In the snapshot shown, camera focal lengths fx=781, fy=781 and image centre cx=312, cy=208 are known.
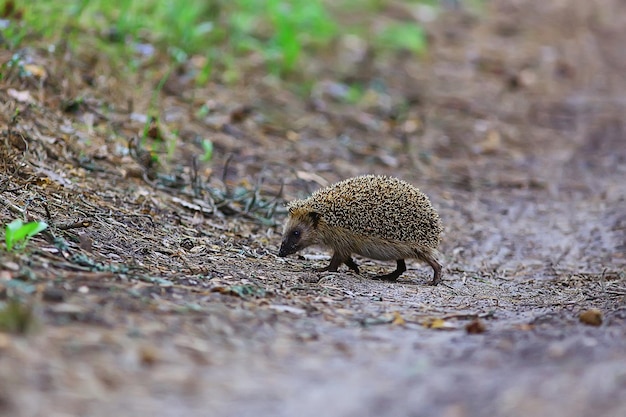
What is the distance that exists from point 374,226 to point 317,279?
870 millimetres

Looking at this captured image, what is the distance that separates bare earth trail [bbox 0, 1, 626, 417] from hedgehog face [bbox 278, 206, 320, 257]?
0.21 m

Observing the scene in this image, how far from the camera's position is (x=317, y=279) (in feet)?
20.2

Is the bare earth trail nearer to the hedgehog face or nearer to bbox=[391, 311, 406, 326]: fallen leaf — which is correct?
bbox=[391, 311, 406, 326]: fallen leaf

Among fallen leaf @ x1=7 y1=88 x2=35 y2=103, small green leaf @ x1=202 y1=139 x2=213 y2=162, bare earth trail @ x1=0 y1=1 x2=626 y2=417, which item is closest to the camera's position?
bare earth trail @ x1=0 y1=1 x2=626 y2=417

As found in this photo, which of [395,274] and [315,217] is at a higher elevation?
[315,217]

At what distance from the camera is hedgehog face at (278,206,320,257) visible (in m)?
6.95

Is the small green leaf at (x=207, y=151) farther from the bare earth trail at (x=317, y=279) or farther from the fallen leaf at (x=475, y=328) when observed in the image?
the fallen leaf at (x=475, y=328)

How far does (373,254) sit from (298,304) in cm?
172

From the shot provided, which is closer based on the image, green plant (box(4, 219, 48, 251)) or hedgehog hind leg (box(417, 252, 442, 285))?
green plant (box(4, 219, 48, 251))

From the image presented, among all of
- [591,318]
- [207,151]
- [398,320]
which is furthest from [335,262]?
[207,151]

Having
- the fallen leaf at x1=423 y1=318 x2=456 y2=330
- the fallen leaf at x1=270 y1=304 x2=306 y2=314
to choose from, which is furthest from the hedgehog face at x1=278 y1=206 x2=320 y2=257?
the fallen leaf at x1=423 y1=318 x2=456 y2=330

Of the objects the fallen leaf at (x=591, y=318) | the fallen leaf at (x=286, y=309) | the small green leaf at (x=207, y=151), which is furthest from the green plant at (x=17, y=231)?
the small green leaf at (x=207, y=151)

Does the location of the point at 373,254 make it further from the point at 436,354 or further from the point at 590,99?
the point at 590,99

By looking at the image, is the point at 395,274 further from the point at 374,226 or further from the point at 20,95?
the point at 20,95
